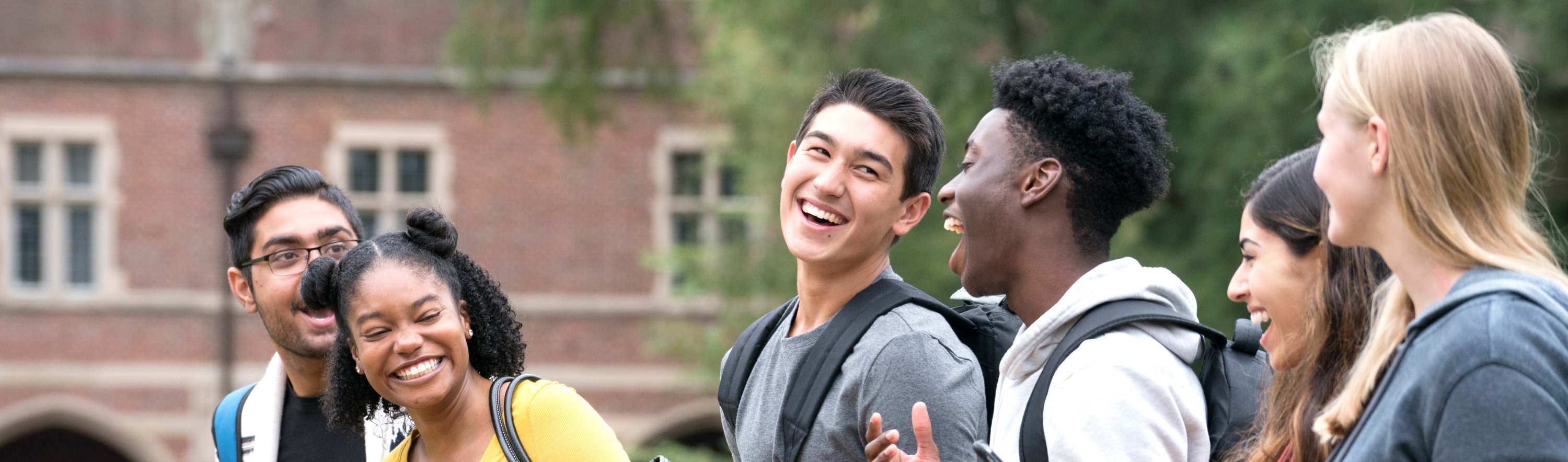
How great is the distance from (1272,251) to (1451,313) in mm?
658

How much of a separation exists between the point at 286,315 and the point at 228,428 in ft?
0.90

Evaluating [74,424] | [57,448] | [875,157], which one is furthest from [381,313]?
[57,448]

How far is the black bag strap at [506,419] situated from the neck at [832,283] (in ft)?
1.69

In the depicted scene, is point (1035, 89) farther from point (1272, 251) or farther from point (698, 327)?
point (698, 327)

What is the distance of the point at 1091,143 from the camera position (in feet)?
7.82

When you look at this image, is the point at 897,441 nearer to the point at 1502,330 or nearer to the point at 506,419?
the point at 506,419

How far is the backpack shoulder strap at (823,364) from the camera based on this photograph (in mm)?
2287

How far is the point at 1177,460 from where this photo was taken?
2020 millimetres

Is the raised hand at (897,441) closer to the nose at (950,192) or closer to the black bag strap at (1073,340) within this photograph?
the black bag strap at (1073,340)

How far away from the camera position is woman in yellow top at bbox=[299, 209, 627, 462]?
2.34m

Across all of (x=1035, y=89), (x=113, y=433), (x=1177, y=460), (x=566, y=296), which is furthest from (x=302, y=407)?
(x=113, y=433)

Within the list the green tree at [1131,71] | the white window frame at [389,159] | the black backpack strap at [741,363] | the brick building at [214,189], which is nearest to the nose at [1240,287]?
the black backpack strap at [741,363]

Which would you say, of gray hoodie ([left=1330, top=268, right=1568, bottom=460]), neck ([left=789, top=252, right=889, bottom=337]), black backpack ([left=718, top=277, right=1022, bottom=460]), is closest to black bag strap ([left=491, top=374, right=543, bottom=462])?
black backpack ([left=718, top=277, right=1022, bottom=460])

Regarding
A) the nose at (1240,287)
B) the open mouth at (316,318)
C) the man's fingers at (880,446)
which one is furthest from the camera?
the open mouth at (316,318)
